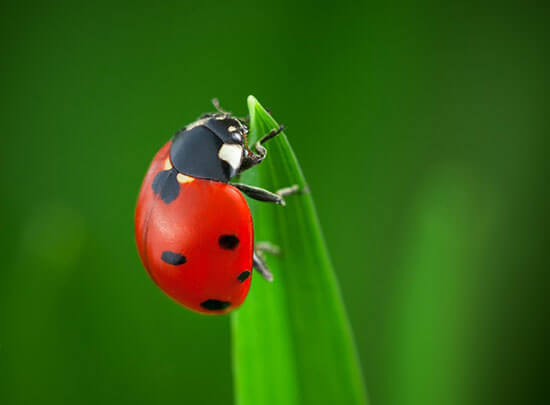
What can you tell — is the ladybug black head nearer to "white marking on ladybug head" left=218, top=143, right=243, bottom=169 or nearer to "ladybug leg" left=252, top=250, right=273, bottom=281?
"white marking on ladybug head" left=218, top=143, right=243, bottom=169

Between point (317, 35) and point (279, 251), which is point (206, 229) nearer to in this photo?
point (279, 251)

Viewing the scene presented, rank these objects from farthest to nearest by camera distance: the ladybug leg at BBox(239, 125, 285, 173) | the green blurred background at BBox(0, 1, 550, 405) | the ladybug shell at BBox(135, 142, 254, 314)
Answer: the green blurred background at BBox(0, 1, 550, 405)
the ladybug shell at BBox(135, 142, 254, 314)
the ladybug leg at BBox(239, 125, 285, 173)

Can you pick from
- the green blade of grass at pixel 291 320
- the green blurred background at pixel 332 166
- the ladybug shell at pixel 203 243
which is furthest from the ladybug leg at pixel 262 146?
the green blurred background at pixel 332 166

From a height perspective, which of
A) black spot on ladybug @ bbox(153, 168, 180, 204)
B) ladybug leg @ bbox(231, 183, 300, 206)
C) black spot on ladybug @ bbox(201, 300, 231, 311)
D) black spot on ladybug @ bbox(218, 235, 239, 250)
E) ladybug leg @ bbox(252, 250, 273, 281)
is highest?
black spot on ladybug @ bbox(153, 168, 180, 204)

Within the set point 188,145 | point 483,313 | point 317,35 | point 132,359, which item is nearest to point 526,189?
point 483,313

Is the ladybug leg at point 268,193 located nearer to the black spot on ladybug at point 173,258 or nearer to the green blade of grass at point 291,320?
the green blade of grass at point 291,320

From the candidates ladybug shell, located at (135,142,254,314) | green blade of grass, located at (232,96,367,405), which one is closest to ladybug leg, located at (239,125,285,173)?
green blade of grass, located at (232,96,367,405)
